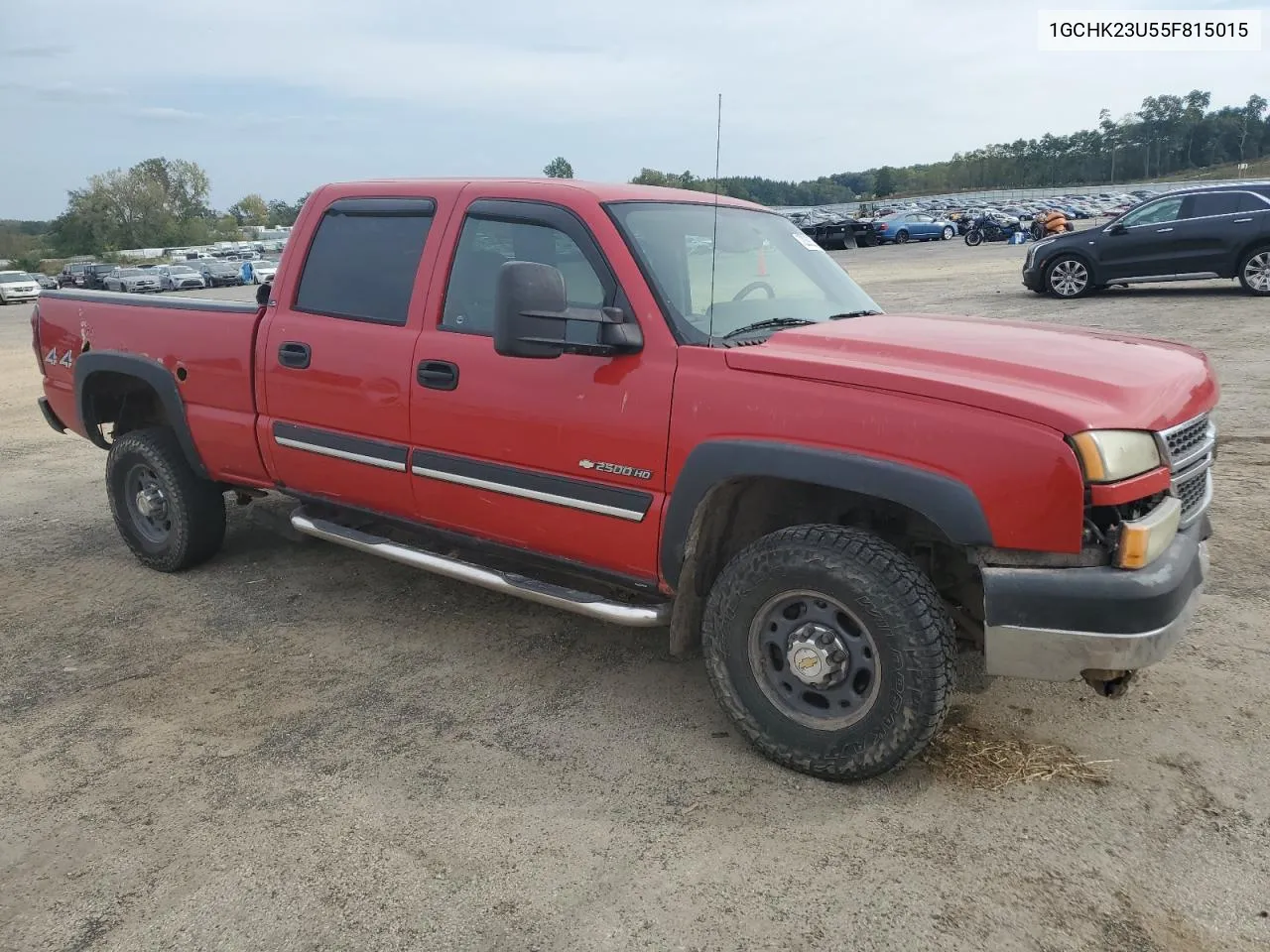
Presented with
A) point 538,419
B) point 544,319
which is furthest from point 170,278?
point 544,319

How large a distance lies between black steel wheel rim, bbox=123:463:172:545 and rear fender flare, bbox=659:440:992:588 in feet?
10.3

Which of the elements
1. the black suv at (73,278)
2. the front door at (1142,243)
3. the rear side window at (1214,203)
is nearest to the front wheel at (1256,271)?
the rear side window at (1214,203)

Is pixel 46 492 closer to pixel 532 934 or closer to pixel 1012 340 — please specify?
pixel 532 934

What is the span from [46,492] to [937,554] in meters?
6.49

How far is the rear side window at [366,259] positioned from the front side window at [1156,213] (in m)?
14.1

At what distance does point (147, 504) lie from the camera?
5.27 metres

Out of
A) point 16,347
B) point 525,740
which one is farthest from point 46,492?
point 16,347

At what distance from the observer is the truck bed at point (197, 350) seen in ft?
15.2

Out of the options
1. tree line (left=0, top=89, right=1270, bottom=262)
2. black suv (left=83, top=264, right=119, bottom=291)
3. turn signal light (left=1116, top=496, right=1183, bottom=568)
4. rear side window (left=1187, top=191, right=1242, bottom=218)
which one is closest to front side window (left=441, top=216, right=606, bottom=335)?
turn signal light (left=1116, top=496, right=1183, bottom=568)

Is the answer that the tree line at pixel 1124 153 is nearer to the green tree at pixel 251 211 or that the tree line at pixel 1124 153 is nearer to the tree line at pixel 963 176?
the tree line at pixel 963 176

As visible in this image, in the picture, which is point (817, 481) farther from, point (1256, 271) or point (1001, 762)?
point (1256, 271)

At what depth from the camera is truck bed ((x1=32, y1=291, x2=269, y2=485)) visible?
4.62m

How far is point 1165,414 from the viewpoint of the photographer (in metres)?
2.91

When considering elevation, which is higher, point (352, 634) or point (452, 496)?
point (452, 496)
